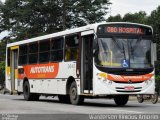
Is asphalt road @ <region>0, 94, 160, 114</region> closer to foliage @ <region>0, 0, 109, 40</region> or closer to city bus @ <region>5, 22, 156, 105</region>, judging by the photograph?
city bus @ <region>5, 22, 156, 105</region>

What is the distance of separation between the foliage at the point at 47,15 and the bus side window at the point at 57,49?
35.3 metres

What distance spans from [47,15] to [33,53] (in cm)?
3503

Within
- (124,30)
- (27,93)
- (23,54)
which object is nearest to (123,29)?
(124,30)

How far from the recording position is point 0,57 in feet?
240

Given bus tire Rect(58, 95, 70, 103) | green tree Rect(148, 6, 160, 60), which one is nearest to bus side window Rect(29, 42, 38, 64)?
bus tire Rect(58, 95, 70, 103)

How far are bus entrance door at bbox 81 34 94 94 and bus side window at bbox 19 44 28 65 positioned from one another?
7767mm

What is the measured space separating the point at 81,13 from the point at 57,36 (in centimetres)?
3873

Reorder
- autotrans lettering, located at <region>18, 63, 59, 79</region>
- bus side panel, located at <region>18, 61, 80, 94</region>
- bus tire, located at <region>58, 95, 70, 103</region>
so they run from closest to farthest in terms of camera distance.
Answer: bus side panel, located at <region>18, 61, 80, 94</region>
autotrans lettering, located at <region>18, 63, 59, 79</region>
bus tire, located at <region>58, 95, 70, 103</region>

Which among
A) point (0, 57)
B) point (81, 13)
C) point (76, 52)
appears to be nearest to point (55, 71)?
point (76, 52)

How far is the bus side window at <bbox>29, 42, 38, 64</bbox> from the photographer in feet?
98.1

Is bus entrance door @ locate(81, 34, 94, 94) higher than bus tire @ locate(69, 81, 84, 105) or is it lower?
higher

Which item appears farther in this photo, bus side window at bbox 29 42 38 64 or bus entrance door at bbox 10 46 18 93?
bus entrance door at bbox 10 46 18 93

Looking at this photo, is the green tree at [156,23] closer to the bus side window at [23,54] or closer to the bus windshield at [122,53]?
the bus side window at [23,54]

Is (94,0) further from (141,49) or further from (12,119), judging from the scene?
(12,119)
